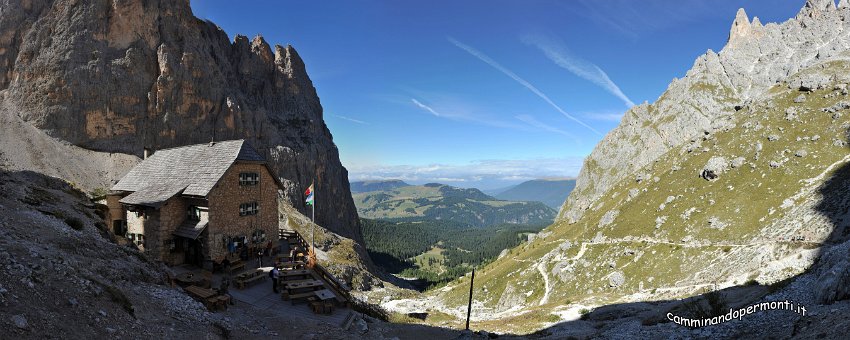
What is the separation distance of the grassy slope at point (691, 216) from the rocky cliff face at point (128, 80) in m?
83.2

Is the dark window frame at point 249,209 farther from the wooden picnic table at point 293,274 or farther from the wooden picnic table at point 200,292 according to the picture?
the wooden picnic table at point 200,292

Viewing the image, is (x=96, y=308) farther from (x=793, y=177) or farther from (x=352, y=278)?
(x=793, y=177)

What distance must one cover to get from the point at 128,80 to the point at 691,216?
155 metres

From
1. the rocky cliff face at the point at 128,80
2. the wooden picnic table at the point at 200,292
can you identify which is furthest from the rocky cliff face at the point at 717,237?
the rocky cliff face at the point at 128,80

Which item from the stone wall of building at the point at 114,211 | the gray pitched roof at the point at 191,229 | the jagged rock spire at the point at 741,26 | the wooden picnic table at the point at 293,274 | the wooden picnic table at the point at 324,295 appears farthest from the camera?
the jagged rock spire at the point at 741,26

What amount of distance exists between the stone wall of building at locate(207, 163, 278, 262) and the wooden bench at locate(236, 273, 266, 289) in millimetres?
5287

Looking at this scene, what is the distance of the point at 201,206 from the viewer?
33.0 m

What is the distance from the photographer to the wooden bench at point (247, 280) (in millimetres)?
27891

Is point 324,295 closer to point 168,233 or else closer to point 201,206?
point 201,206

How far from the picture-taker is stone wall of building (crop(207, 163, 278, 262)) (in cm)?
3281

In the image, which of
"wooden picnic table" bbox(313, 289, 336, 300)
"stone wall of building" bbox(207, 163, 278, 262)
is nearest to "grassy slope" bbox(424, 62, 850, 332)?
"wooden picnic table" bbox(313, 289, 336, 300)

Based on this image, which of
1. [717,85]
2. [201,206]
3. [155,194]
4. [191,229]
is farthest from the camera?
[717,85]

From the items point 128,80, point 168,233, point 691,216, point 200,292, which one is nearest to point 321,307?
point 200,292

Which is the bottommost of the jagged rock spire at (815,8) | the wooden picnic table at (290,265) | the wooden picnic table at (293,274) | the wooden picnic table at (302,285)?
the wooden picnic table at (302,285)
